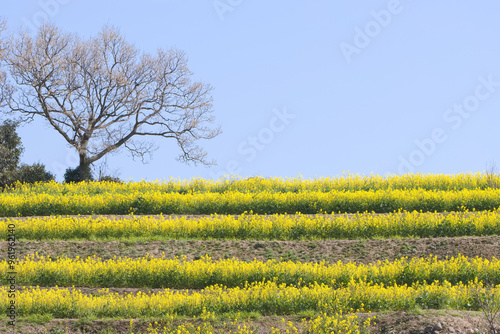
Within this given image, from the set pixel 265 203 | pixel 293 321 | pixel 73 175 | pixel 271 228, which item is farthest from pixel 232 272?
pixel 73 175

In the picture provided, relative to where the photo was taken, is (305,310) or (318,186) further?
(318,186)

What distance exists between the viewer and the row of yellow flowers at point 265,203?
21.9 m

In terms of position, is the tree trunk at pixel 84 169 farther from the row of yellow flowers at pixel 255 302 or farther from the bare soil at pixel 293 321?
the bare soil at pixel 293 321

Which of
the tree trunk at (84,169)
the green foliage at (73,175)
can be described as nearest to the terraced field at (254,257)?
the green foliage at (73,175)

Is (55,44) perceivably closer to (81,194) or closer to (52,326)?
(81,194)

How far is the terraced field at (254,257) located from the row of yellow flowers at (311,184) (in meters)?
0.07

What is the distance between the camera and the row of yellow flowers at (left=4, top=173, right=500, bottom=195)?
24.5 metres

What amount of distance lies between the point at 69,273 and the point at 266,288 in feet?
17.5

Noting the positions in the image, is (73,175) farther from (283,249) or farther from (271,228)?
(283,249)

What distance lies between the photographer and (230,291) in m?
12.4

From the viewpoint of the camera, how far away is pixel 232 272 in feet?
47.5

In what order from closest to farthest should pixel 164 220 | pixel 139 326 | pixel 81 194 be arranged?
1. pixel 139 326
2. pixel 164 220
3. pixel 81 194

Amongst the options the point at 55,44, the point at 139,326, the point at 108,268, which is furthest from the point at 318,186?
the point at 55,44

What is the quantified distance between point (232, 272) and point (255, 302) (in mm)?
2371
